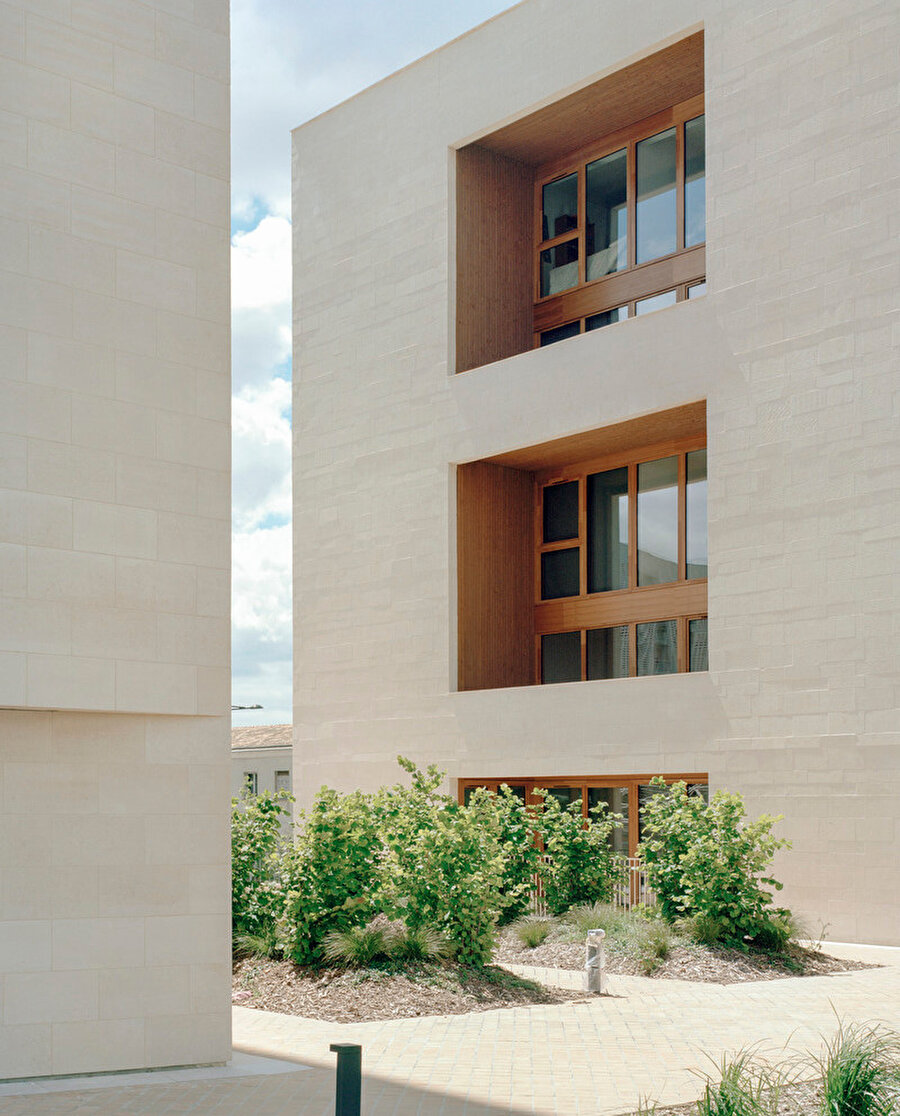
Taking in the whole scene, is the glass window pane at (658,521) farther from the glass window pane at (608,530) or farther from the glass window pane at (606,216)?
the glass window pane at (606,216)

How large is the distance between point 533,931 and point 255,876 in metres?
3.81

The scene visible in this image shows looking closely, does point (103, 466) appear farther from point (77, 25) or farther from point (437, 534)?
point (437, 534)

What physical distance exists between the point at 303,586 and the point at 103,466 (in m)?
17.5

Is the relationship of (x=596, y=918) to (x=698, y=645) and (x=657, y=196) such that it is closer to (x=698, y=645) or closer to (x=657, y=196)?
(x=698, y=645)

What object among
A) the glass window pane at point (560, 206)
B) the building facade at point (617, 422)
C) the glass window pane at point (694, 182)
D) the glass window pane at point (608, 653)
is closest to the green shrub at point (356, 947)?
the building facade at point (617, 422)

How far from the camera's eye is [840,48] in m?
18.8

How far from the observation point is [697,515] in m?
22.2

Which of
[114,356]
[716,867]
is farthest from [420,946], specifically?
[114,356]

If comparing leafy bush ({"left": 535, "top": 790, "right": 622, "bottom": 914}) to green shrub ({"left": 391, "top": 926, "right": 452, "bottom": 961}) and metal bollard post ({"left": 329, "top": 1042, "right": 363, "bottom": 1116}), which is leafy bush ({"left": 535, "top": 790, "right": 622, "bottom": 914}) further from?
metal bollard post ({"left": 329, "top": 1042, "right": 363, "bottom": 1116})

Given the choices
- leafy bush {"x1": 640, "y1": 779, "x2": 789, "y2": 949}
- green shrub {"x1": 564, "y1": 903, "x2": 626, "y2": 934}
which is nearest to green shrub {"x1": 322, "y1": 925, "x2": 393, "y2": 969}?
green shrub {"x1": 564, "y1": 903, "x2": 626, "y2": 934}

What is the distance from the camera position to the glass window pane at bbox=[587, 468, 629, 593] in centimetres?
2373

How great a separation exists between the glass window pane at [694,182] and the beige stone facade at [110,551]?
14.7 meters

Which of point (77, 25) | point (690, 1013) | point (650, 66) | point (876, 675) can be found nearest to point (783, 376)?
point (876, 675)

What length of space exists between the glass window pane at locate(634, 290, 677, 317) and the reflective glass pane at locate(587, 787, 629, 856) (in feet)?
26.9
